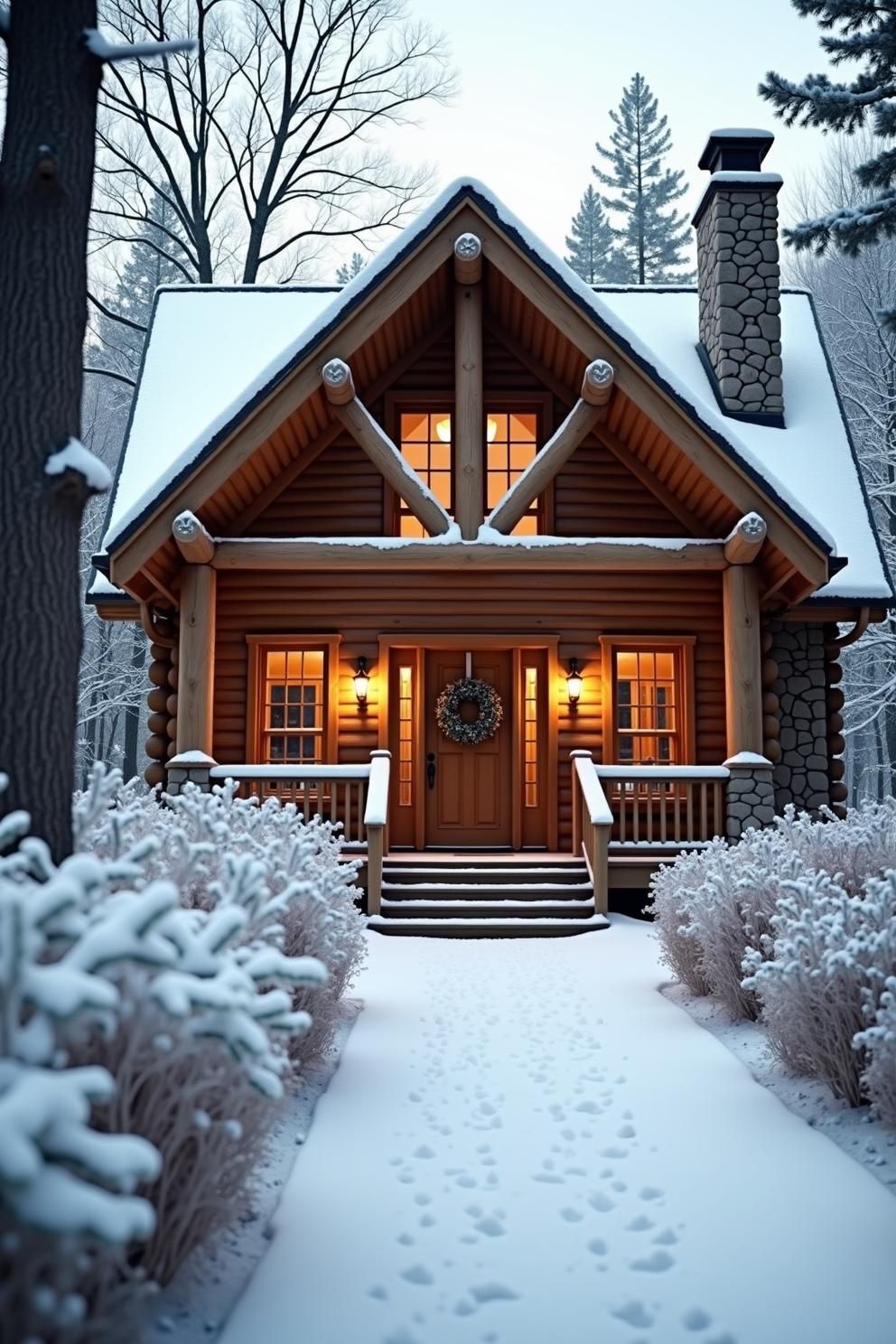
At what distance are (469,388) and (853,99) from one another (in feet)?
15.7

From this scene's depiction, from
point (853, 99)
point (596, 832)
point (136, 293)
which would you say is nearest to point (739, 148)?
point (853, 99)

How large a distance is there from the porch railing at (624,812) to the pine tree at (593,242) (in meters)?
28.6

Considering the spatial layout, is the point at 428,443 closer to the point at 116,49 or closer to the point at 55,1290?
the point at 116,49

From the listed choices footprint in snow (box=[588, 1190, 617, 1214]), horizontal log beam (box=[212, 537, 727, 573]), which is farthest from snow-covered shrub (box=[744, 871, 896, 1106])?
horizontal log beam (box=[212, 537, 727, 573])

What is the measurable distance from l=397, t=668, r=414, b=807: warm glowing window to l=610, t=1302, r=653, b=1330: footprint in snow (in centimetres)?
885

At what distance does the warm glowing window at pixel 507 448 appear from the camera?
12156mm

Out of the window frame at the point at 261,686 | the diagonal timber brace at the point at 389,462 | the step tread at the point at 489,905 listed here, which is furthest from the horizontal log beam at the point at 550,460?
the step tread at the point at 489,905

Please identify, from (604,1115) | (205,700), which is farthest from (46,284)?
(205,700)

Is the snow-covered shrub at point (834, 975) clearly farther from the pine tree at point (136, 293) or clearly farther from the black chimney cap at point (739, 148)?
the pine tree at point (136, 293)

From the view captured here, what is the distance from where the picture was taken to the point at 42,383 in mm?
3670

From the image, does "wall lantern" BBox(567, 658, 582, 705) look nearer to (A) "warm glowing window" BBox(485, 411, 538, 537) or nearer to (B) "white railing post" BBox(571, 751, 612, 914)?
(B) "white railing post" BBox(571, 751, 612, 914)

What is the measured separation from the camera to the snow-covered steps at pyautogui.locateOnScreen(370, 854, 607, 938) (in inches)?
351

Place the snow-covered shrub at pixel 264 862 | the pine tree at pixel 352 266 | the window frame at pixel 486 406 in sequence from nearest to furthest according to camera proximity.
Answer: the snow-covered shrub at pixel 264 862 < the window frame at pixel 486 406 < the pine tree at pixel 352 266

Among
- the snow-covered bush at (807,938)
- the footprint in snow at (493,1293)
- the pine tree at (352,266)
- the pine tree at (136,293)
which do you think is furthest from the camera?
the pine tree at (352,266)
